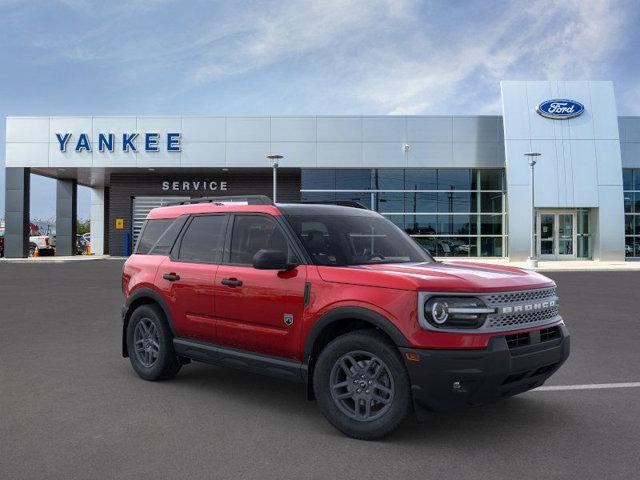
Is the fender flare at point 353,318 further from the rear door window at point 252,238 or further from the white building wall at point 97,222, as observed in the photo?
the white building wall at point 97,222

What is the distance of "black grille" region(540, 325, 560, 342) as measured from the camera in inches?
179

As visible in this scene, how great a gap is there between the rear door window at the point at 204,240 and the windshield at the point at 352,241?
85 cm


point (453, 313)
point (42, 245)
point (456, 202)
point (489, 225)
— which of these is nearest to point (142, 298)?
point (453, 313)

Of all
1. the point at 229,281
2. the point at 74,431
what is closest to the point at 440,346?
the point at 229,281

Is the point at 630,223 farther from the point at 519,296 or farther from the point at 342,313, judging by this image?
the point at 342,313

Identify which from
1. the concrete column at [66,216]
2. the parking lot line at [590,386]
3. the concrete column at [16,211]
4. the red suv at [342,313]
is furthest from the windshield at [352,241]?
the concrete column at [66,216]

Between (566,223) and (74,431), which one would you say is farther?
(566,223)

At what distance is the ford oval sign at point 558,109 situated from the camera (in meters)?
31.5

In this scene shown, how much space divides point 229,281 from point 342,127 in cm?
2801

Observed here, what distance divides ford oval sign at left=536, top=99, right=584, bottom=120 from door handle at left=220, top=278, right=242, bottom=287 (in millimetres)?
29684

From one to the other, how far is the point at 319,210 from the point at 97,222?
3944 centimetres

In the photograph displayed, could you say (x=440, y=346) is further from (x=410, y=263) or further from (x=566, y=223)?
(x=566, y=223)

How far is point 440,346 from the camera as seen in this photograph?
13.4 feet

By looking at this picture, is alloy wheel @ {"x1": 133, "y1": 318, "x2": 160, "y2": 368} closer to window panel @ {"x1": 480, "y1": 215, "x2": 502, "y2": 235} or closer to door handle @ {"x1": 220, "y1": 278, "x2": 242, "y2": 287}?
door handle @ {"x1": 220, "y1": 278, "x2": 242, "y2": 287}
